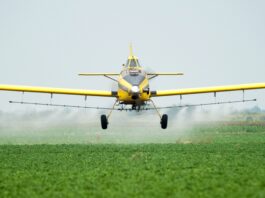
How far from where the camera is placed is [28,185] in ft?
80.3

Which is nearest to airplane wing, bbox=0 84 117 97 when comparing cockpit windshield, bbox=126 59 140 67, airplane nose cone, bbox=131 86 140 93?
cockpit windshield, bbox=126 59 140 67

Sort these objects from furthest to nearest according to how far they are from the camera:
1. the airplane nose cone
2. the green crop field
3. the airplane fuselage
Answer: the airplane fuselage
the airplane nose cone
the green crop field

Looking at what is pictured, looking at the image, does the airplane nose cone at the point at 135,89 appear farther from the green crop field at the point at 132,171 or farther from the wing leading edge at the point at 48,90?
the wing leading edge at the point at 48,90

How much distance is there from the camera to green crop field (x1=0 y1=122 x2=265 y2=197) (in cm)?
2242

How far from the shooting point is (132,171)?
2805 cm

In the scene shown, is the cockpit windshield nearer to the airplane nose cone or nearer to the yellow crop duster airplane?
the yellow crop duster airplane

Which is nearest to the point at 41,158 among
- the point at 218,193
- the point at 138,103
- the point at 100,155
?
the point at 100,155

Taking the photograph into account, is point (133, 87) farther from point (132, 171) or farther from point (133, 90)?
point (132, 171)

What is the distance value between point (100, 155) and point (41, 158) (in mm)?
3433

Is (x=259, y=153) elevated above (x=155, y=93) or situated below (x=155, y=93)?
below

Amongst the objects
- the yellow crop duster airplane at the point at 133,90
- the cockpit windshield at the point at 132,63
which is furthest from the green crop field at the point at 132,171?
the cockpit windshield at the point at 132,63

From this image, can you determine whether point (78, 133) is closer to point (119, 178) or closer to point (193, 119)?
point (193, 119)

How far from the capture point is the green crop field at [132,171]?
22.4 meters

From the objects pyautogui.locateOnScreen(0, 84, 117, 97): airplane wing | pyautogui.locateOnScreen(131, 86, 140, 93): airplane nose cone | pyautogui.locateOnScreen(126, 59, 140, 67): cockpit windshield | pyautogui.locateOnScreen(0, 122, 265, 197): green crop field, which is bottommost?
pyautogui.locateOnScreen(0, 122, 265, 197): green crop field
